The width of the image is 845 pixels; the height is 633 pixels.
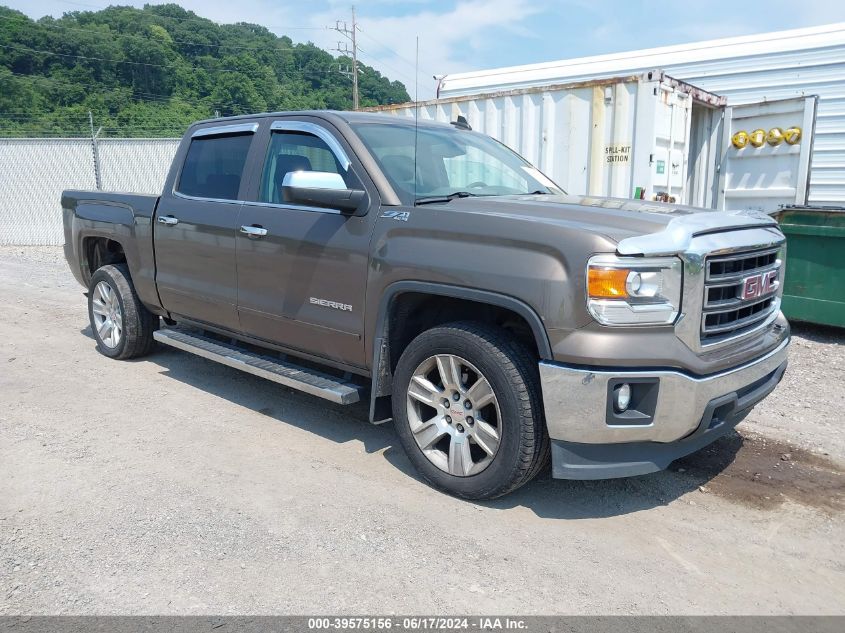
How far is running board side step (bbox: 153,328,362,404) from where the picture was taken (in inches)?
164

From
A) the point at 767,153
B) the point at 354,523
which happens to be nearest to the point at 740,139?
the point at 767,153

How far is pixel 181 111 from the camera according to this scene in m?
37.3

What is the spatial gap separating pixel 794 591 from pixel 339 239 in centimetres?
282

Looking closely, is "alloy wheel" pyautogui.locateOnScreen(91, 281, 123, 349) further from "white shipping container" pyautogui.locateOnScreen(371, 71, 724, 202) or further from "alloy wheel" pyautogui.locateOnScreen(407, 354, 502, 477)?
"white shipping container" pyautogui.locateOnScreen(371, 71, 724, 202)

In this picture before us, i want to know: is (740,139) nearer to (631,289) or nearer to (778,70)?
(778,70)

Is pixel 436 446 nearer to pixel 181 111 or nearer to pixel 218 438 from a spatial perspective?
pixel 218 438

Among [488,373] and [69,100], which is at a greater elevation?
[69,100]

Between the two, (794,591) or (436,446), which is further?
(436,446)

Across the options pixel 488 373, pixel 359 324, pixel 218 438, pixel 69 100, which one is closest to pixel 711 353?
pixel 488 373

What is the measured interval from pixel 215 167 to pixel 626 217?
3161 millimetres

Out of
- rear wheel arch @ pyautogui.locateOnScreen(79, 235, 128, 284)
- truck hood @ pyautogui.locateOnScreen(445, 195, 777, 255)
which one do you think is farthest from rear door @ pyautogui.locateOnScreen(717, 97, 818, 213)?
rear wheel arch @ pyautogui.locateOnScreen(79, 235, 128, 284)

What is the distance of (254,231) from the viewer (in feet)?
15.2

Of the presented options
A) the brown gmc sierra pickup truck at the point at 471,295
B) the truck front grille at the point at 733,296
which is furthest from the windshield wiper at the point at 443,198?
the truck front grille at the point at 733,296

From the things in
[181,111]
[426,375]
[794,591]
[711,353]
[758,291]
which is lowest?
[794,591]
